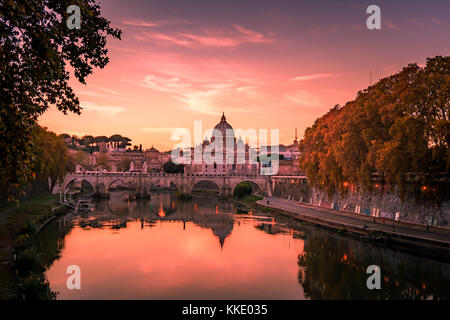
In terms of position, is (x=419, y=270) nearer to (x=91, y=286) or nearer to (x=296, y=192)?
(x=91, y=286)

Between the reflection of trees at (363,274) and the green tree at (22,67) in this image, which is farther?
the reflection of trees at (363,274)

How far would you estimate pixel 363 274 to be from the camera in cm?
2252

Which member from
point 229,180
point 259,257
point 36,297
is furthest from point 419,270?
point 229,180

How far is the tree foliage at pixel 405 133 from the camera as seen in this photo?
26.2 m

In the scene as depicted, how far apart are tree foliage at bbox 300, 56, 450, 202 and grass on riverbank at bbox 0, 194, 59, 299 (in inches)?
Result: 975

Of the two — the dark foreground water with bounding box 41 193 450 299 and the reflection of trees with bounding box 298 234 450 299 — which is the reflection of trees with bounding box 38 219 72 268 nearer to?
the dark foreground water with bounding box 41 193 450 299

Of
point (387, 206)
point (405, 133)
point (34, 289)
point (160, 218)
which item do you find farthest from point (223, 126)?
point (34, 289)

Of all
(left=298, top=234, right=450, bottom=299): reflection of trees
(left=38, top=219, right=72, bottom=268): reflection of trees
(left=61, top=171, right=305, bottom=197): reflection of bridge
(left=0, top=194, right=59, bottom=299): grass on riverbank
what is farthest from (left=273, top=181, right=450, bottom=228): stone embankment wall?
(left=0, top=194, right=59, bottom=299): grass on riverbank

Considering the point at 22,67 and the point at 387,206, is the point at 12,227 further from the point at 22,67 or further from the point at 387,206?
the point at 387,206

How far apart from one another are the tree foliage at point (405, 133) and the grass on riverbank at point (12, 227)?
2477 cm

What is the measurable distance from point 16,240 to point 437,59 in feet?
109

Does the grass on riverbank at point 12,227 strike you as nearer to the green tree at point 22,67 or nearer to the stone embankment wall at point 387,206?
the green tree at point 22,67

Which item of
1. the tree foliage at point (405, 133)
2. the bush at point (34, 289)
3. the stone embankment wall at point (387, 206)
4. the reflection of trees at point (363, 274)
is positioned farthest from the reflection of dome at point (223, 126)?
the bush at point (34, 289)

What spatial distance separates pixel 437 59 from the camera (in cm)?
2781
